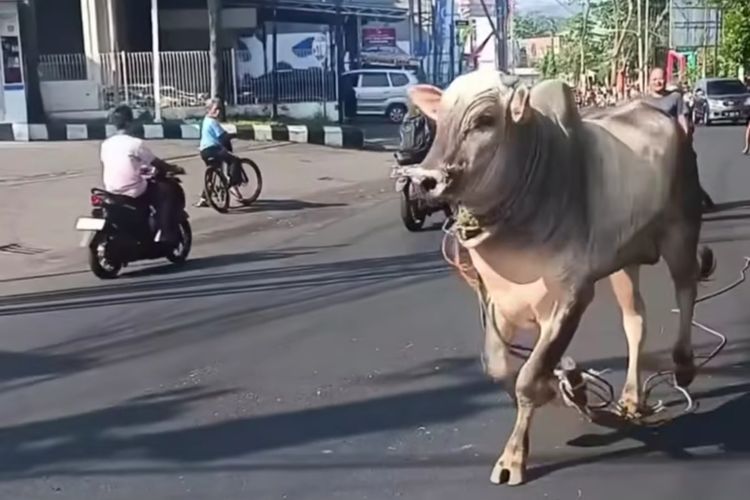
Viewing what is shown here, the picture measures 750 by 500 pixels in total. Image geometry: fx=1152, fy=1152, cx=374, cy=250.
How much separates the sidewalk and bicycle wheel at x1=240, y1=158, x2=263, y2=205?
0.68 ft

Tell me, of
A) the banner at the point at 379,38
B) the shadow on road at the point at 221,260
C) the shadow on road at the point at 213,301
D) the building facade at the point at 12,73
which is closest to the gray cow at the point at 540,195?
the shadow on road at the point at 213,301

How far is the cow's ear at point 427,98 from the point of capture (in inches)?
184

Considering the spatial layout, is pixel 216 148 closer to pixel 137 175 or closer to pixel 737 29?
pixel 137 175

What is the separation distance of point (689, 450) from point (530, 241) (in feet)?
4.68

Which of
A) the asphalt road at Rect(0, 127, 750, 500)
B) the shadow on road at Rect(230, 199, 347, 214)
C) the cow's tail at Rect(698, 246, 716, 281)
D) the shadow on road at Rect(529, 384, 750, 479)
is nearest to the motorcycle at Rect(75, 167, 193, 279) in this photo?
the asphalt road at Rect(0, 127, 750, 500)

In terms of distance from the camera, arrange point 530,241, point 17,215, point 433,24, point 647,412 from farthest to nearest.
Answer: point 433,24 → point 17,215 → point 647,412 → point 530,241

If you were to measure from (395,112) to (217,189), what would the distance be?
A: 23.4m

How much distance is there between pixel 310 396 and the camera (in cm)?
661

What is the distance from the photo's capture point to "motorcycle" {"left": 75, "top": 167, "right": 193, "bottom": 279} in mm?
11070

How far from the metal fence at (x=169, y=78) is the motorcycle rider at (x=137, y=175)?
2064cm

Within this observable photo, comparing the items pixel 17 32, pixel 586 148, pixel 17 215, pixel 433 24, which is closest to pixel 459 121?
pixel 586 148

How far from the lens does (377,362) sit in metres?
7.35

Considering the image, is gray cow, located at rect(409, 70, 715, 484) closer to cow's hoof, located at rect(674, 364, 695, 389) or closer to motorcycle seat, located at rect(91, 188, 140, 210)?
cow's hoof, located at rect(674, 364, 695, 389)

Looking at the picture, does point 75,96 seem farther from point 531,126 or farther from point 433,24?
point 531,126
